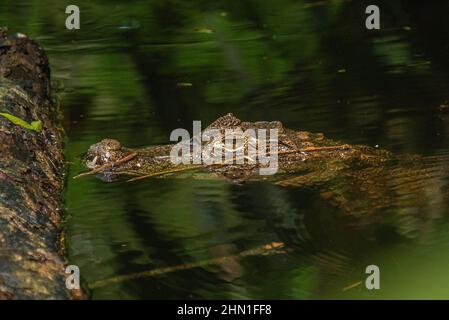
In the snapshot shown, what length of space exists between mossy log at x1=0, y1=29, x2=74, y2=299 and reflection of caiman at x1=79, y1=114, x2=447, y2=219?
0.42 meters

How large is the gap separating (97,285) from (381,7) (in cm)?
616

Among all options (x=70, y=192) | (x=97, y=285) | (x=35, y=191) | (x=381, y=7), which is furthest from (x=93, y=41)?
(x=97, y=285)

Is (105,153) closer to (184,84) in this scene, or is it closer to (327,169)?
(327,169)

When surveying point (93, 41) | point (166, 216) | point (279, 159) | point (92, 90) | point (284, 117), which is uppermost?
point (93, 41)

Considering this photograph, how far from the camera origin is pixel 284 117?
7.00 metres

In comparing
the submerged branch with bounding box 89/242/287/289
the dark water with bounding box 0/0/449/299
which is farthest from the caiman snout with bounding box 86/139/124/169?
the submerged branch with bounding box 89/242/287/289

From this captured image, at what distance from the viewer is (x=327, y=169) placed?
5863mm

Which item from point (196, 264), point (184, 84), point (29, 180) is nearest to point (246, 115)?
point (184, 84)

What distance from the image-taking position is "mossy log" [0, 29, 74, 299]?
413 cm

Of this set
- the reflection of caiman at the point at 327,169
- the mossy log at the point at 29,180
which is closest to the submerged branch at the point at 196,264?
the mossy log at the point at 29,180

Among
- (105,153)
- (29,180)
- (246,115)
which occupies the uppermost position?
(246,115)

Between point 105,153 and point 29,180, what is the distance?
102 cm

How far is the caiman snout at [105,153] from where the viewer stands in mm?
6086

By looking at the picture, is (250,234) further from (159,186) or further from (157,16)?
(157,16)
